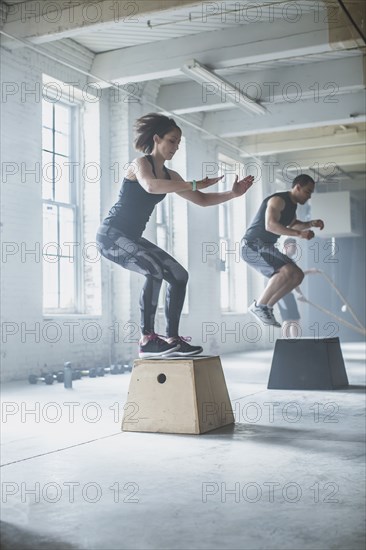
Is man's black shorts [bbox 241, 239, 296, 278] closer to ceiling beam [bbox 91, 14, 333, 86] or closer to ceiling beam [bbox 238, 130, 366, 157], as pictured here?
ceiling beam [bbox 91, 14, 333, 86]

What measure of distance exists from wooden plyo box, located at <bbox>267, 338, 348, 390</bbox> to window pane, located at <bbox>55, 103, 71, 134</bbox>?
4.74 meters

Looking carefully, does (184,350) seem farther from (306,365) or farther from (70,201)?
(70,201)

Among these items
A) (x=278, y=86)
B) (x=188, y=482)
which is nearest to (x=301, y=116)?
(x=278, y=86)

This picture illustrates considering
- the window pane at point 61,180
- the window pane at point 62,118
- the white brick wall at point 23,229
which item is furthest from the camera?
the window pane at point 62,118

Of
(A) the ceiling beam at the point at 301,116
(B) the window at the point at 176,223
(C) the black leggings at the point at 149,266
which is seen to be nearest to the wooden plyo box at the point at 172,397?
(C) the black leggings at the point at 149,266

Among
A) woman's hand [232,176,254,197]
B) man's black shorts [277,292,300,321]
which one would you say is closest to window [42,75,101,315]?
man's black shorts [277,292,300,321]

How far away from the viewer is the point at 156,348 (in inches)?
180

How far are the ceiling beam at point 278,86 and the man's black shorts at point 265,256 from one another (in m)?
4.23

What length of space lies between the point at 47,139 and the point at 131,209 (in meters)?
5.17

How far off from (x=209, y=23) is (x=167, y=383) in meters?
5.80

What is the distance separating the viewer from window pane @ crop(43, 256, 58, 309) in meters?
9.07

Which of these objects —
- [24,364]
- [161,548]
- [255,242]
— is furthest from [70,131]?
[161,548]

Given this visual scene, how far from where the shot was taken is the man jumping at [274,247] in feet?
20.5

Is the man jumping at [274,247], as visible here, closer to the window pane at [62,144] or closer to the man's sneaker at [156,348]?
the man's sneaker at [156,348]
